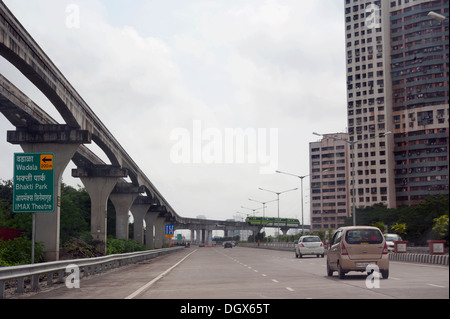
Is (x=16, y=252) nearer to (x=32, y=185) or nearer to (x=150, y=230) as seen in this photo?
(x=32, y=185)

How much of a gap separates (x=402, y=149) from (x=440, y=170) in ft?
36.3

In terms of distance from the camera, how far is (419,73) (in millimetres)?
141000

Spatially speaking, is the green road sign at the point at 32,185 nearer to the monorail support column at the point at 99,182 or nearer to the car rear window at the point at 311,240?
the car rear window at the point at 311,240

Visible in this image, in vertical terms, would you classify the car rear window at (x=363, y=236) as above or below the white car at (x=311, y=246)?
above

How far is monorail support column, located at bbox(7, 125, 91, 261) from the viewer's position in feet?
130

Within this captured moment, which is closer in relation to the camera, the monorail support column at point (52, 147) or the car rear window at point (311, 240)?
the monorail support column at point (52, 147)

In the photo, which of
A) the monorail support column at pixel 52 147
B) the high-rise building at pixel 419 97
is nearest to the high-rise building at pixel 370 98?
the high-rise building at pixel 419 97

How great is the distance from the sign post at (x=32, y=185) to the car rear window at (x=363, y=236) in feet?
32.3

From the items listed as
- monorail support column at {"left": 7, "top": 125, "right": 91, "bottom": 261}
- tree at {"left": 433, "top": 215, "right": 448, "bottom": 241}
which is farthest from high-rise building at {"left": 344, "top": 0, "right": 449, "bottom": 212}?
monorail support column at {"left": 7, "top": 125, "right": 91, "bottom": 261}

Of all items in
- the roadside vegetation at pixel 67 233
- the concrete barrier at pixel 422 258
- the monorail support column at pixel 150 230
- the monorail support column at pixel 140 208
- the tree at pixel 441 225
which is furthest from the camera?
the monorail support column at pixel 150 230

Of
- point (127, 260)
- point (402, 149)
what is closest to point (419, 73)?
point (402, 149)

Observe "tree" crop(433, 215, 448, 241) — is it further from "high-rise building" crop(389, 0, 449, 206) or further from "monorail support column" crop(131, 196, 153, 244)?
"high-rise building" crop(389, 0, 449, 206)

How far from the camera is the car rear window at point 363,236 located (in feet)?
68.9
